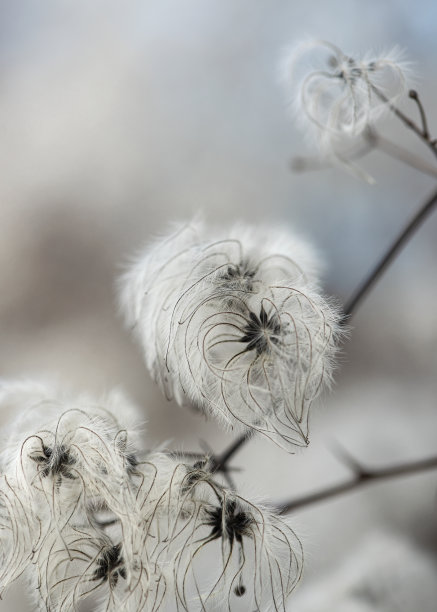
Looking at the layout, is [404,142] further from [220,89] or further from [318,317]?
[318,317]

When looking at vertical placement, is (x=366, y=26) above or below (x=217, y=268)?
above

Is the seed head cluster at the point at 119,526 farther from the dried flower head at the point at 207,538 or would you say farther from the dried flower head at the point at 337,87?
the dried flower head at the point at 337,87

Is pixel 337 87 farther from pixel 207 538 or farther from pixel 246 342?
pixel 207 538

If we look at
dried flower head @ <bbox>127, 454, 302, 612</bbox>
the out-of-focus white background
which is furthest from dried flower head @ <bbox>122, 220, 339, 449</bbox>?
the out-of-focus white background

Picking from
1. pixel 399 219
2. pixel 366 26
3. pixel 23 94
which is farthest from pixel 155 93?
pixel 399 219

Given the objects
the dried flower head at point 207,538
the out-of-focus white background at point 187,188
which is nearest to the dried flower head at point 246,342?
the dried flower head at point 207,538

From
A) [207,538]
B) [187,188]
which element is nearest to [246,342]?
[207,538]
